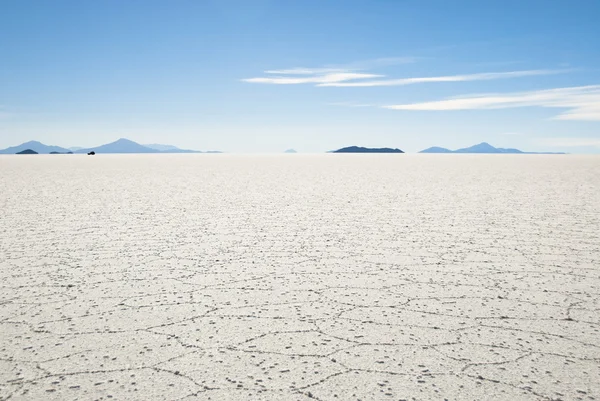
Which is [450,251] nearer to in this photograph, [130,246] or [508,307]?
[508,307]

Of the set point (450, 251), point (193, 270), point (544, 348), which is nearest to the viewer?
point (544, 348)

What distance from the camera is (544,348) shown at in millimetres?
2404

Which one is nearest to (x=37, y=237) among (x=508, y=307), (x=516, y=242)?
(x=508, y=307)

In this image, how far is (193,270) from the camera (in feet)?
12.9

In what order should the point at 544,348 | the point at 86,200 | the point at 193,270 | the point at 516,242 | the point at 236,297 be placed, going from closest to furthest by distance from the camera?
1. the point at 544,348
2. the point at 236,297
3. the point at 193,270
4. the point at 516,242
5. the point at 86,200

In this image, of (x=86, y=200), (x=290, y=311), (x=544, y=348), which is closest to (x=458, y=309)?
(x=544, y=348)

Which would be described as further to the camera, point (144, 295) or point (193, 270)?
point (193, 270)

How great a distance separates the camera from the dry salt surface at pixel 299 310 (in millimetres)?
2061

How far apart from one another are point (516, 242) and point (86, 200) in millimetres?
7475

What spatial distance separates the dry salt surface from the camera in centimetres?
206

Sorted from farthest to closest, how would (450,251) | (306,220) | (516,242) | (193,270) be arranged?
(306,220) < (516,242) < (450,251) < (193,270)

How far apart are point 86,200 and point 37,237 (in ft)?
13.1

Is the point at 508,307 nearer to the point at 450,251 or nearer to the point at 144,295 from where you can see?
the point at 450,251

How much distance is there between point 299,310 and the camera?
2959mm
